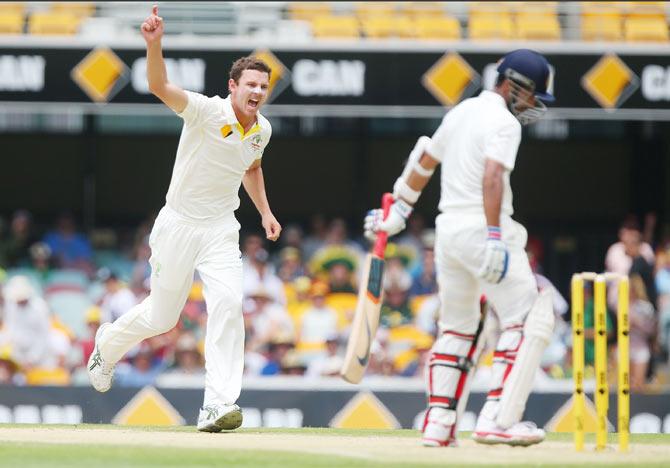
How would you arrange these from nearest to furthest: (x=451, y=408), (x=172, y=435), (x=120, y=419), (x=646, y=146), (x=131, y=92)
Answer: (x=451, y=408)
(x=172, y=435)
(x=120, y=419)
(x=131, y=92)
(x=646, y=146)

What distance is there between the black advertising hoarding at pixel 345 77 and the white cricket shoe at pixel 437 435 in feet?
23.7

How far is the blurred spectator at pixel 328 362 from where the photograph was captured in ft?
39.3

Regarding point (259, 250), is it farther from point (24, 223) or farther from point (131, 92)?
point (24, 223)

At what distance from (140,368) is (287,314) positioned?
1425mm

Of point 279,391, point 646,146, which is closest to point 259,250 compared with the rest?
point 279,391

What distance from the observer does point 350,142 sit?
1658 cm

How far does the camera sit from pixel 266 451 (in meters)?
5.98

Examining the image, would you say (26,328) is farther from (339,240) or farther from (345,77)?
(345,77)

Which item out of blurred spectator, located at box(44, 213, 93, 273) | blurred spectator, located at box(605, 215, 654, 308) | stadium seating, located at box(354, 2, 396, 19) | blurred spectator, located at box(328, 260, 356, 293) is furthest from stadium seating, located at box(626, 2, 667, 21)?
blurred spectator, located at box(44, 213, 93, 273)

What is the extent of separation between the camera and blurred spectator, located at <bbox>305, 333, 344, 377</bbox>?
11973 millimetres

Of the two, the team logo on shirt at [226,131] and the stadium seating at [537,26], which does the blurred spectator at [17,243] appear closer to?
the stadium seating at [537,26]

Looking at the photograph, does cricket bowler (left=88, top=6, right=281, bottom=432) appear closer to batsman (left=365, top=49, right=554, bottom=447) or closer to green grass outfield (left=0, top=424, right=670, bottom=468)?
green grass outfield (left=0, top=424, right=670, bottom=468)

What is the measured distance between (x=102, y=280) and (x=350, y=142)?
3943 millimetres

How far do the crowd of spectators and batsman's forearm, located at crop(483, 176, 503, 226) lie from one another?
5660 millimetres
